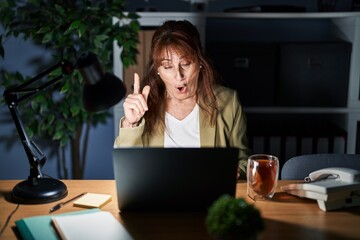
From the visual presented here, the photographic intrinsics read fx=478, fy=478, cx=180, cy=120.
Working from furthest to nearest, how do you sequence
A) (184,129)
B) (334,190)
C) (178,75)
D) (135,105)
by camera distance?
1. (184,129)
2. (178,75)
3. (135,105)
4. (334,190)

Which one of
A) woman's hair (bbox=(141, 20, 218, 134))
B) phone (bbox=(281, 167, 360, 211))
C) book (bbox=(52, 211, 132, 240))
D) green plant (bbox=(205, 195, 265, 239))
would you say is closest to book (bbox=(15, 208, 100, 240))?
book (bbox=(52, 211, 132, 240))

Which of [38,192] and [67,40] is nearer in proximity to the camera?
[38,192]

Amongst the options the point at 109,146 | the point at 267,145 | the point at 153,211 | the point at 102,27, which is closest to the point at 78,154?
the point at 109,146

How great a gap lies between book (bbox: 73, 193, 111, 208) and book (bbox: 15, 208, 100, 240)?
0.20 feet

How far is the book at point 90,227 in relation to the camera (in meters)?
1.08

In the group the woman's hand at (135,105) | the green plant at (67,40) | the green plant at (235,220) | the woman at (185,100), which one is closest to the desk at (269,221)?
the green plant at (235,220)

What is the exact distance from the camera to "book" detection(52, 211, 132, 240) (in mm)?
1083

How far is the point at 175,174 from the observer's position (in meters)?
1.15

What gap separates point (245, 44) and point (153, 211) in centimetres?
139

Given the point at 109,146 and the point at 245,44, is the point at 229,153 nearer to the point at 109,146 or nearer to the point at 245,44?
the point at 245,44

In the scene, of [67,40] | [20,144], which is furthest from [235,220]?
[20,144]

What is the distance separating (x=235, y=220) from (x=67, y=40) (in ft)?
6.02

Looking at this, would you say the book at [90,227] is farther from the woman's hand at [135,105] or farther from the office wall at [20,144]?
the office wall at [20,144]

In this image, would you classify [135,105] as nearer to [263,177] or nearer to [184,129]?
[184,129]
